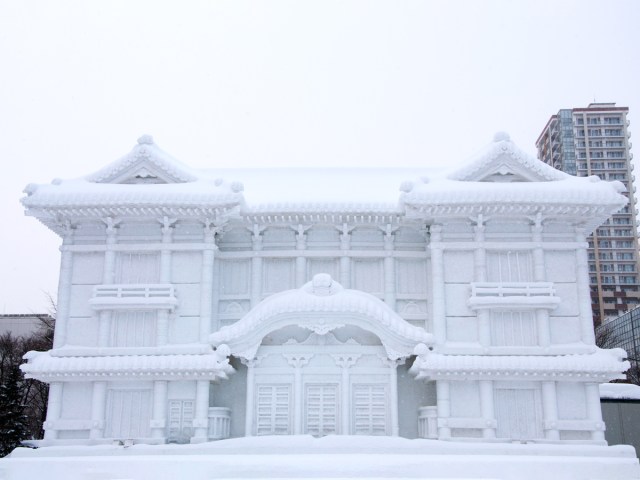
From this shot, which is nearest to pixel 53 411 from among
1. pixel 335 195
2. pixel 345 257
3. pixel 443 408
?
pixel 345 257

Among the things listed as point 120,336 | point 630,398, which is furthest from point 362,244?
point 630,398

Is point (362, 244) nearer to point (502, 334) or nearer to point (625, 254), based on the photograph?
point (502, 334)

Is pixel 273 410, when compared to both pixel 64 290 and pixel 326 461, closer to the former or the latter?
pixel 326 461

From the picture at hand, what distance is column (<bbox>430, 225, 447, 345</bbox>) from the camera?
62.8 ft

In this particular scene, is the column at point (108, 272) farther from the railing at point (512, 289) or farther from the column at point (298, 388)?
the railing at point (512, 289)

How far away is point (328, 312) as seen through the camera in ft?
61.0

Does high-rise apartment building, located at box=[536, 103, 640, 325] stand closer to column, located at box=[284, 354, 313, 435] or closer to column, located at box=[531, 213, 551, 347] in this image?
column, located at box=[531, 213, 551, 347]

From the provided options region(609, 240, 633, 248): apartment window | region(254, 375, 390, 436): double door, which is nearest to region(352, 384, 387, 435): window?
region(254, 375, 390, 436): double door

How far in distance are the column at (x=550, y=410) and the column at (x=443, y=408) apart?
2673 mm

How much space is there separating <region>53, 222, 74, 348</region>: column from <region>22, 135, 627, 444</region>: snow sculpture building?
0.14 ft

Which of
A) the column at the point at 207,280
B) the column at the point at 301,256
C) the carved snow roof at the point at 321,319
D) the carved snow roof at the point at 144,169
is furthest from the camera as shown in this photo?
the column at the point at 301,256

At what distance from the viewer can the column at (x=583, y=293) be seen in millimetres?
19203

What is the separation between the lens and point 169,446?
17047 millimetres

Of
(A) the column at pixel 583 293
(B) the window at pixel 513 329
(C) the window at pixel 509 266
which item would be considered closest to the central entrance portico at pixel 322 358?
(B) the window at pixel 513 329
